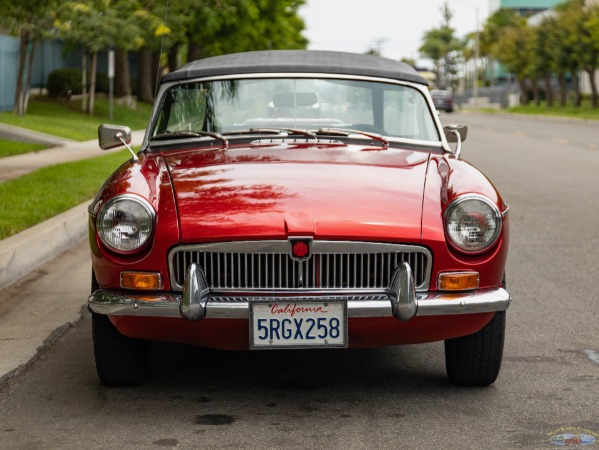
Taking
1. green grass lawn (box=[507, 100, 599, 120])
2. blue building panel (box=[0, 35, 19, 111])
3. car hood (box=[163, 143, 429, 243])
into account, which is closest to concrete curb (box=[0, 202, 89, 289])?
car hood (box=[163, 143, 429, 243])

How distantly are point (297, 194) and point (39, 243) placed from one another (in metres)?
4.41

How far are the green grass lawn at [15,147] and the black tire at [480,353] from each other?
1418 centimetres

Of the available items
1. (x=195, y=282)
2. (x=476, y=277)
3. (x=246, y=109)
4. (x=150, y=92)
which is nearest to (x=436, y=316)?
(x=476, y=277)

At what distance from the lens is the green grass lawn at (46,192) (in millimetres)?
9742

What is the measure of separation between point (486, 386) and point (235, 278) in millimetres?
1293

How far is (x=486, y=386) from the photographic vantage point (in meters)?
5.18

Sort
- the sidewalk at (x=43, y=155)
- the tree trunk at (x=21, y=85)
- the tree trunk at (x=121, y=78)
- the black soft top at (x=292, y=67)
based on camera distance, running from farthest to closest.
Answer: the tree trunk at (x=121, y=78) → the tree trunk at (x=21, y=85) → the sidewalk at (x=43, y=155) → the black soft top at (x=292, y=67)

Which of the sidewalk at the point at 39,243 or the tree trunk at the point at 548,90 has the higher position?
the tree trunk at the point at 548,90

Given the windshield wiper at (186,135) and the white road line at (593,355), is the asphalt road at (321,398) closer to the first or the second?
the white road line at (593,355)

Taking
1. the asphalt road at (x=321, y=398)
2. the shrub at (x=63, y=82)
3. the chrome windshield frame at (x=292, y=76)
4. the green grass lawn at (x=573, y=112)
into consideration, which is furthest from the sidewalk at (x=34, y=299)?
the green grass lawn at (x=573, y=112)

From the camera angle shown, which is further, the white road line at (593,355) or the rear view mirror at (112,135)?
the rear view mirror at (112,135)

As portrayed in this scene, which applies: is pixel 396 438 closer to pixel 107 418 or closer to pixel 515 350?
pixel 107 418

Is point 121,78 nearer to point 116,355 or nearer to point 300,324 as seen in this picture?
point 116,355

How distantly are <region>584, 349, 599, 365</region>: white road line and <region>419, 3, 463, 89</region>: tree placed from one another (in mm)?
128399
